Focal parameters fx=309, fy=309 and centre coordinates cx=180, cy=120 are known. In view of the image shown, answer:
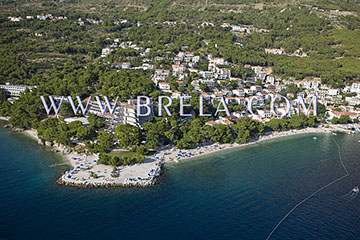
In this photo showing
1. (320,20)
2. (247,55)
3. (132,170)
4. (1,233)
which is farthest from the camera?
(320,20)

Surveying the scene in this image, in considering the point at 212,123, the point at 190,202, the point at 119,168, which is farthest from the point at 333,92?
the point at 119,168

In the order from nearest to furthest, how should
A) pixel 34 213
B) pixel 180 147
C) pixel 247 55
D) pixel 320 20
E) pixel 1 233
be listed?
pixel 1 233 < pixel 34 213 < pixel 180 147 < pixel 247 55 < pixel 320 20

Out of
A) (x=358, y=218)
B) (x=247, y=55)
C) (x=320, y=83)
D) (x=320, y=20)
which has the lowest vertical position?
(x=358, y=218)

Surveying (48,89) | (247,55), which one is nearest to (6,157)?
(48,89)

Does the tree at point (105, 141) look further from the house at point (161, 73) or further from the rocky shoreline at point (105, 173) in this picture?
the house at point (161, 73)

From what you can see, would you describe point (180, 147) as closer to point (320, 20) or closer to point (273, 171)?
point (273, 171)

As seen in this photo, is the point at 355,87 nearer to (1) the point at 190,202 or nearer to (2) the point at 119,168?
(1) the point at 190,202

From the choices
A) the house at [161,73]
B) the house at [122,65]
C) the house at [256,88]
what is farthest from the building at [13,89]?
the house at [256,88]

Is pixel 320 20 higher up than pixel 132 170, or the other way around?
pixel 320 20

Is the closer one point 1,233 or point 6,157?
point 1,233
